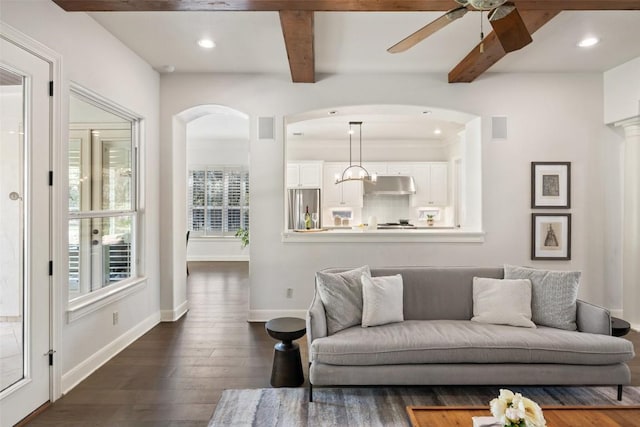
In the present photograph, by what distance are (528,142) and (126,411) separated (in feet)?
16.1

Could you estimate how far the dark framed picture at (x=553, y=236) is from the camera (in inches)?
179

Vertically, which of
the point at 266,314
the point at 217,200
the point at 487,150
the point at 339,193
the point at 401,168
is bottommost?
the point at 266,314

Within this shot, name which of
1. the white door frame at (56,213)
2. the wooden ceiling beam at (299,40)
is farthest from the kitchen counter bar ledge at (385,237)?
the white door frame at (56,213)

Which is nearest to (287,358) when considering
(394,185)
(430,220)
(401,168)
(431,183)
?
(394,185)

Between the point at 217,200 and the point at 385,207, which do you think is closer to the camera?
the point at 385,207

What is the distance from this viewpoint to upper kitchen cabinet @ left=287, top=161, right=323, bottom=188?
330 inches

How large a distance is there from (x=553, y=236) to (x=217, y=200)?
7.49 meters

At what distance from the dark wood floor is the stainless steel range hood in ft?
15.0

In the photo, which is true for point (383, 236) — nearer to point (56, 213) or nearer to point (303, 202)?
point (56, 213)

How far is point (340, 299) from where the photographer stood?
9.83ft

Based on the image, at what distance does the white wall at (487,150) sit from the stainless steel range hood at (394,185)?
3.72m

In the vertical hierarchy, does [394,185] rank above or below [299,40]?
below

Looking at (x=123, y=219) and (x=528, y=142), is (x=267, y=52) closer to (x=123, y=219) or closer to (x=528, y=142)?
(x=123, y=219)

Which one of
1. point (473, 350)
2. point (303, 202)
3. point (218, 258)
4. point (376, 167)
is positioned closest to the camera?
point (473, 350)
